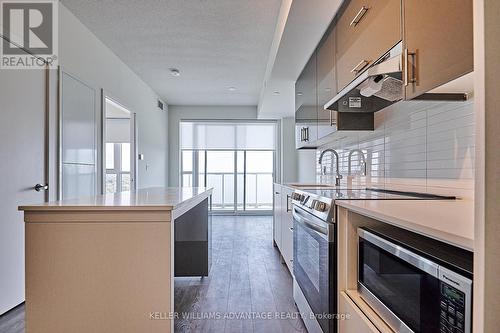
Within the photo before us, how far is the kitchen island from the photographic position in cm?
143

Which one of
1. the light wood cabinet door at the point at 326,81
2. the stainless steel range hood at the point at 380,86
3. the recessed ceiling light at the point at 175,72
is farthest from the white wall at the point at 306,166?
the stainless steel range hood at the point at 380,86

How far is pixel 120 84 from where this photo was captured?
4.35 m

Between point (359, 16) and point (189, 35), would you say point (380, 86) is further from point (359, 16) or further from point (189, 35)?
point (189, 35)

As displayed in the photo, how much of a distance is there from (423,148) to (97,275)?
5.97 ft

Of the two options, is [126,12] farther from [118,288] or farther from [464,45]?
[464,45]

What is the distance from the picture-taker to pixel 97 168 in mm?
3678

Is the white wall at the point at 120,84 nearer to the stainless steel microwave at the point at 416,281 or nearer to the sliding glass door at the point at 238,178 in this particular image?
the sliding glass door at the point at 238,178

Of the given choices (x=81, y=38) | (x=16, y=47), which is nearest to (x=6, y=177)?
(x=16, y=47)

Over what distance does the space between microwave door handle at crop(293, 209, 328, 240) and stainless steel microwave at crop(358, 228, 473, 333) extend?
0.25 metres

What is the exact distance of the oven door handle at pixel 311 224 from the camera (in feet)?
5.23

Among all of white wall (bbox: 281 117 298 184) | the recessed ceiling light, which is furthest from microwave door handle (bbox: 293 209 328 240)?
white wall (bbox: 281 117 298 184)

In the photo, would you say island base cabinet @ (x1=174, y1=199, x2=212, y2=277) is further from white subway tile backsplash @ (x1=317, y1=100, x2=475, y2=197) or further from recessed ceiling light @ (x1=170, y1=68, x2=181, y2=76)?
recessed ceiling light @ (x1=170, y1=68, x2=181, y2=76)

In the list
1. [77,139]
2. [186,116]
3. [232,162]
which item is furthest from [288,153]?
[77,139]

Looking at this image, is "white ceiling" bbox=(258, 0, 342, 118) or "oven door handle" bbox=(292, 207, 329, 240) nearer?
"oven door handle" bbox=(292, 207, 329, 240)
